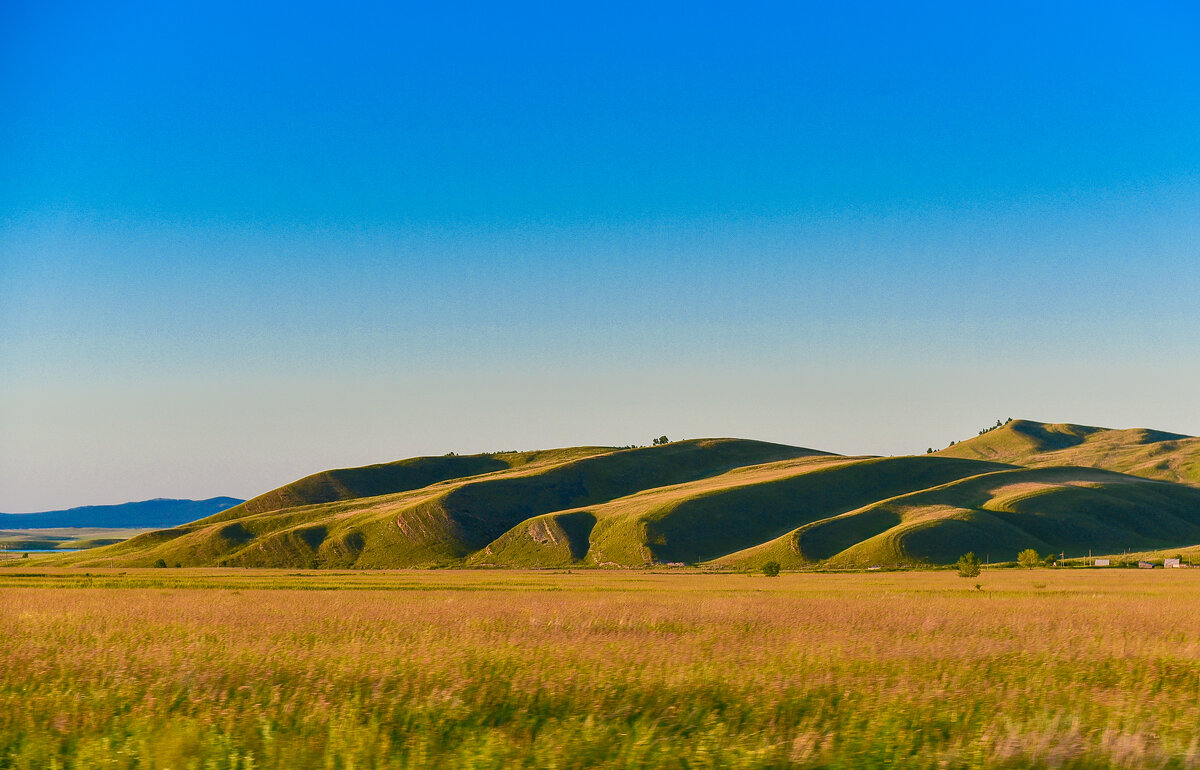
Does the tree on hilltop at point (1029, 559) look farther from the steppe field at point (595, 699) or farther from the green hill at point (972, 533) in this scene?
the steppe field at point (595, 699)

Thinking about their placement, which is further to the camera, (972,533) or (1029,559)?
(972,533)

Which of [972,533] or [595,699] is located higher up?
[595,699]

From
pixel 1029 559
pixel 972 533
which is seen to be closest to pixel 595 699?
pixel 1029 559

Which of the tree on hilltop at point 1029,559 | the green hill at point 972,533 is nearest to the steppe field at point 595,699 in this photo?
the tree on hilltop at point 1029,559

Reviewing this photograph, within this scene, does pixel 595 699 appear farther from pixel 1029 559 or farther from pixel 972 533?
pixel 972 533

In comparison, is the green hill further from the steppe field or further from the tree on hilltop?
the steppe field

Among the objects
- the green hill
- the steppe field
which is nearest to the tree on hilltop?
the green hill

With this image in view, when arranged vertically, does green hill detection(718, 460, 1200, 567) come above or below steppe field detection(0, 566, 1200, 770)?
below

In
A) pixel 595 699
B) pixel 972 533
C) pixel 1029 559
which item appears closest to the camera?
pixel 595 699

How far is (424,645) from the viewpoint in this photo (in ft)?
51.4

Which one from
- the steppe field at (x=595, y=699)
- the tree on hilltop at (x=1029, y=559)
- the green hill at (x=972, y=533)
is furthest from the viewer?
the green hill at (x=972, y=533)

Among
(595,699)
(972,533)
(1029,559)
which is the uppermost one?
(595,699)

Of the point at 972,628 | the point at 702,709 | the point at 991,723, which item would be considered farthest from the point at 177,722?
the point at 972,628

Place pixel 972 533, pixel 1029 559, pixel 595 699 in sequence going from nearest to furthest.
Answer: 1. pixel 595 699
2. pixel 1029 559
3. pixel 972 533
